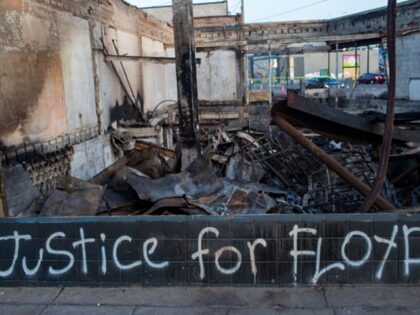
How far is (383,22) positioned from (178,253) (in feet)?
79.0

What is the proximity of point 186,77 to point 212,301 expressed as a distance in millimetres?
6321

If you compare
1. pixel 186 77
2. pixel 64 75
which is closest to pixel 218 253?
pixel 186 77

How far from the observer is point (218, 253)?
14.5 ft

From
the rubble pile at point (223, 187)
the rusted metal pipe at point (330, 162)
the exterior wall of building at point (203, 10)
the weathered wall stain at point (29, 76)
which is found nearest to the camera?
the rusted metal pipe at point (330, 162)

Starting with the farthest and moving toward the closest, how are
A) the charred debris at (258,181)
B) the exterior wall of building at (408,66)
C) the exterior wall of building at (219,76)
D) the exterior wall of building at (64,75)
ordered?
the exterior wall of building at (219,76) < the exterior wall of building at (408,66) < the exterior wall of building at (64,75) < the charred debris at (258,181)

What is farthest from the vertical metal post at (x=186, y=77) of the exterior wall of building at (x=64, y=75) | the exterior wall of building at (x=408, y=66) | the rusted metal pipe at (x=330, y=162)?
the exterior wall of building at (x=408, y=66)

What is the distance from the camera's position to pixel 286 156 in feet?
36.7

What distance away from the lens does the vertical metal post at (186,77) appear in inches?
372

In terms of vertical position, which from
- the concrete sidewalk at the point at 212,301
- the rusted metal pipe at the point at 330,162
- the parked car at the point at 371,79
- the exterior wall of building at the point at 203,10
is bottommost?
the concrete sidewalk at the point at 212,301

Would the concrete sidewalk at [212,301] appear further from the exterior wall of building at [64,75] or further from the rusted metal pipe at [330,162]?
the exterior wall of building at [64,75]

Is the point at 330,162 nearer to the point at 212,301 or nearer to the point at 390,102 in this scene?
the point at 390,102

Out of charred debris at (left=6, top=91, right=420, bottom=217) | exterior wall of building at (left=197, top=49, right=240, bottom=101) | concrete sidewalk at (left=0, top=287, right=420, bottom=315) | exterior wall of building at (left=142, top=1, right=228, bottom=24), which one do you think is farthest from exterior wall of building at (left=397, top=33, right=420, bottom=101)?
exterior wall of building at (left=142, top=1, right=228, bottom=24)

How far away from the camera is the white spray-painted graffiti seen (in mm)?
4273

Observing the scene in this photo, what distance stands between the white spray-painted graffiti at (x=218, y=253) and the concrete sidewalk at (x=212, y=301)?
0.55ft
